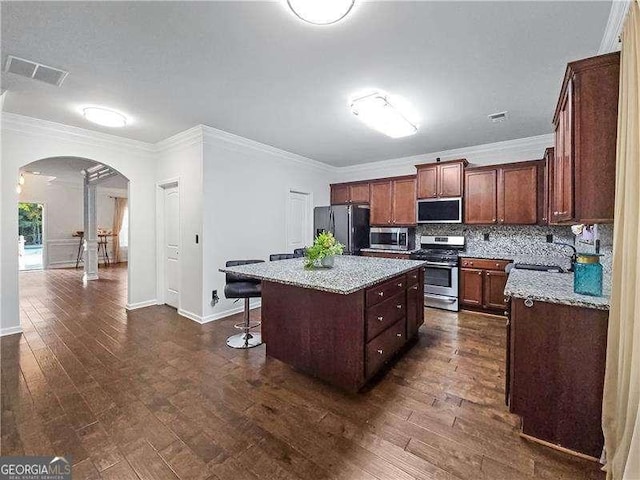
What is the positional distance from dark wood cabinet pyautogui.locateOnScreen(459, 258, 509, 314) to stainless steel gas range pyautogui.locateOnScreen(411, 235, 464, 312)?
0.13 m

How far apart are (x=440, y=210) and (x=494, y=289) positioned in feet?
4.88

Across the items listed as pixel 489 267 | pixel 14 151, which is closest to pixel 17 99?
pixel 14 151

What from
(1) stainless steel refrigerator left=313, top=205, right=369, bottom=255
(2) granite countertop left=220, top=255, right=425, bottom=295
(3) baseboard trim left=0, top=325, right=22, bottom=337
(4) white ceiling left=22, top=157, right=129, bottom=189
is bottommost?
(3) baseboard trim left=0, top=325, right=22, bottom=337

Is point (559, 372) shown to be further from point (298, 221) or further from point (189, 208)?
point (298, 221)

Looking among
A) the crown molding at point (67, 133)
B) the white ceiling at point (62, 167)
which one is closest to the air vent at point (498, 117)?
the crown molding at point (67, 133)

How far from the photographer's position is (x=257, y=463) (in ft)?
4.96

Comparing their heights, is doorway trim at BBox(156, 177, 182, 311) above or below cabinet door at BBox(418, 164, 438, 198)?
below

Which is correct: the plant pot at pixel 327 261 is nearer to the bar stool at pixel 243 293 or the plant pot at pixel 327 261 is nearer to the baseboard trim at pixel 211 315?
the bar stool at pixel 243 293

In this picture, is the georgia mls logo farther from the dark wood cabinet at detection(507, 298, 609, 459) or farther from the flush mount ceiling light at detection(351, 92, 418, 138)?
the flush mount ceiling light at detection(351, 92, 418, 138)

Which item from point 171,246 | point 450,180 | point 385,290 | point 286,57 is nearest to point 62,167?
point 171,246

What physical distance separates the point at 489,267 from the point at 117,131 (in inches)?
225

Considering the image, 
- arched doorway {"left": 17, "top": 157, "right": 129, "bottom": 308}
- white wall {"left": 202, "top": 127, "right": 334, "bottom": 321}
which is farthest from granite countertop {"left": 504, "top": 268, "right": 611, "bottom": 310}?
arched doorway {"left": 17, "top": 157, "right": 129, "bottom": 308}

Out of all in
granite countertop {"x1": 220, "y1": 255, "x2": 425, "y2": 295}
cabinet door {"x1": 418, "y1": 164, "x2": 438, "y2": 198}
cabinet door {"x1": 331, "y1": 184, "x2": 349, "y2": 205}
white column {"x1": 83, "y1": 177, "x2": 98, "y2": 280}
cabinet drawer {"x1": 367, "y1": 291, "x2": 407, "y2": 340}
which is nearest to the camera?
granite countertop {"x1": 220, "y1": 255, "x2": 425, "y2": 295}

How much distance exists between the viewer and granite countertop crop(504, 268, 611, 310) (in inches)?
59.4
